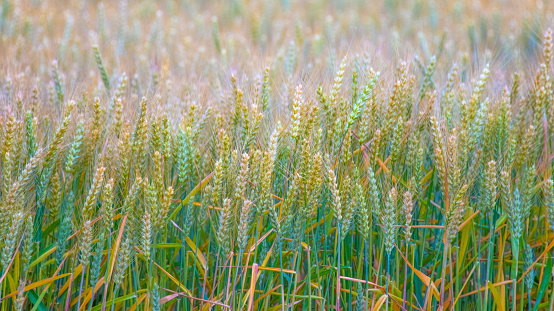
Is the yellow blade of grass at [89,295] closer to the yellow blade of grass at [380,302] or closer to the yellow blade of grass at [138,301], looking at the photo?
the yellow blade of grass at [138,301]

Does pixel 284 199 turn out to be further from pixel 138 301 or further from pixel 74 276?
pixel 74 276

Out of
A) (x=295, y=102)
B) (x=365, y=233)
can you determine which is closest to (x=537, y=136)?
(x=365, y=233)

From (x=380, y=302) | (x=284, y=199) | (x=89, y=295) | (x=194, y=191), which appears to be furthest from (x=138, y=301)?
(x=380, y=302)

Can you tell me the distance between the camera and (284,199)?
151 cm

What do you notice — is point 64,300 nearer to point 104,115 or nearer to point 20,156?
point 20,156

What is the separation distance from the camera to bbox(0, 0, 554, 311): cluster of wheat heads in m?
1.34

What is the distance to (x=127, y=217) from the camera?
137 cm

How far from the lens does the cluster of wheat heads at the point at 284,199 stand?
1.34 m

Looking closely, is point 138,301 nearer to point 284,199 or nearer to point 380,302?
point 284,199

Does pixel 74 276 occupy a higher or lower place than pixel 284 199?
lower

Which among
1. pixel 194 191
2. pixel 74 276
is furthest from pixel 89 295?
pixel 194 191

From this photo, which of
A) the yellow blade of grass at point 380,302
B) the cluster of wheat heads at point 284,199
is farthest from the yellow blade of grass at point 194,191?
the yellow blade of grass at point 380,302

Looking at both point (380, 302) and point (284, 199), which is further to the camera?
point (284, 199)

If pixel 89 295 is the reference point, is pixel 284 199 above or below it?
above
